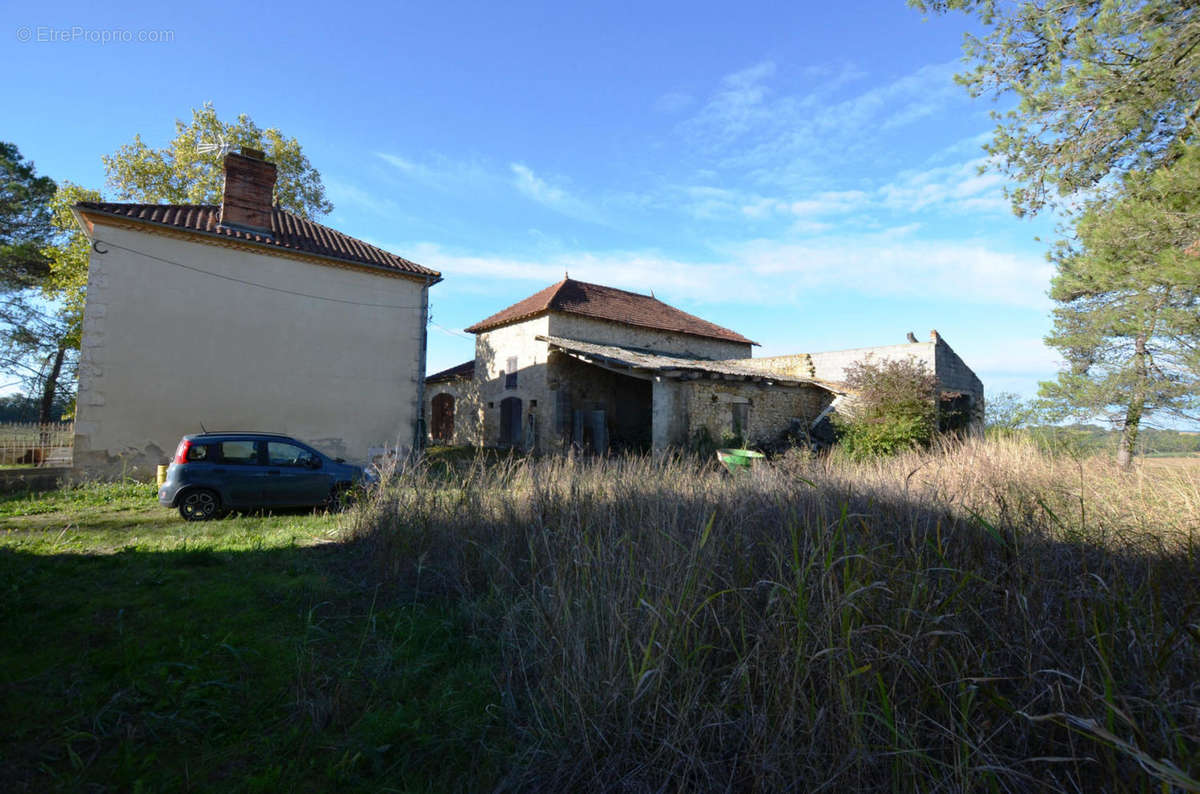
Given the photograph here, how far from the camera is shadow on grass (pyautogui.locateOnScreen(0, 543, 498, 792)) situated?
2.41 metres

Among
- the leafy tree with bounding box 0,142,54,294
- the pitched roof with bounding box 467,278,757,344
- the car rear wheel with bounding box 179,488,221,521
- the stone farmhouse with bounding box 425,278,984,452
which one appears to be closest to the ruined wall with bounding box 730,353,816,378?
the stone farmhouse with bounding box 425,278,984,452

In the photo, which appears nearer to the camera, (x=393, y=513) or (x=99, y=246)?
(x=393, y=513)

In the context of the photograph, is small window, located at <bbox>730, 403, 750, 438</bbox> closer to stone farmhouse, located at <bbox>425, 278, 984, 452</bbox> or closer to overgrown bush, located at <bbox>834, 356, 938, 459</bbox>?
stone farmhouse, located at <bbox>425, 278, 984, 452</bbox>

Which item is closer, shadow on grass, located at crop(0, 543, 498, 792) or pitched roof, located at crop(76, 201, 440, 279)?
shadow on grass, located at crop(0, 543, 498, 792)

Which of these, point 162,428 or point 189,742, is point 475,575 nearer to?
point 189,742

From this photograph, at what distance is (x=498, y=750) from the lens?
8.08 ft

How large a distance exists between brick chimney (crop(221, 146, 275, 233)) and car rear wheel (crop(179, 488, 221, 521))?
7717mm

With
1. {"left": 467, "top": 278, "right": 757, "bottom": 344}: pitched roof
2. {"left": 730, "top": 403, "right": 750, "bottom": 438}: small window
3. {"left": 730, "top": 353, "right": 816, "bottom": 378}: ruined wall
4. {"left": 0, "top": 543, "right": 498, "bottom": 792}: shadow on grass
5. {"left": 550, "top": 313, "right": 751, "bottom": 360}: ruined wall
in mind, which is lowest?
{"left": 0, "top": 543, "right": 498, "bottom": 792}: shadow on grass

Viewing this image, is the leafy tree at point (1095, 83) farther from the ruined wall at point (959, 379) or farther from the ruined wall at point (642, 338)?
the ruined wall at point (642, 338)

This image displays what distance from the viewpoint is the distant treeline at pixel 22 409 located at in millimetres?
24266

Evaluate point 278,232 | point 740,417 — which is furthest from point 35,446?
point 740,417

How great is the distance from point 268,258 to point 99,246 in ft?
9.93

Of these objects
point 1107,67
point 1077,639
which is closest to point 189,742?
point 1077,639

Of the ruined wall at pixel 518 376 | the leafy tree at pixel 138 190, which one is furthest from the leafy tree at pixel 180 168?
the ruined wall at pixel 518 376
